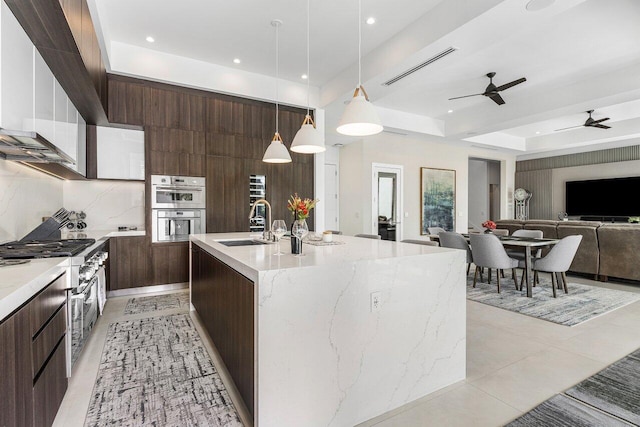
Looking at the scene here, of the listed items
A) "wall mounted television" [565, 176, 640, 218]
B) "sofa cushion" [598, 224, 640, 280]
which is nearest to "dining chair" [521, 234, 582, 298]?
"sofa cushion" [598, 224, 640, 280]

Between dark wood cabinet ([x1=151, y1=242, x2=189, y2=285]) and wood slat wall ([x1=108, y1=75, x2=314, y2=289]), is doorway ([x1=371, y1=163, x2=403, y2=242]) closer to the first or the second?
wood slat wall ([x1=108, y1=75, x2=314, y2=289])

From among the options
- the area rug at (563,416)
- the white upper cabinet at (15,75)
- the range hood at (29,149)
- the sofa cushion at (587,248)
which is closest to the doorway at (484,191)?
the sofa cushion at (587,248)

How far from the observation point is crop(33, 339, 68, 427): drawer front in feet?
4.63

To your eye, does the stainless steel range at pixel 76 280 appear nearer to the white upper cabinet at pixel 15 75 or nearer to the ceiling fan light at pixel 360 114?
the white upper cabinet at pixel 15 75

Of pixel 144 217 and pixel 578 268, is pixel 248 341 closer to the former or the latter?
pixel 144 217

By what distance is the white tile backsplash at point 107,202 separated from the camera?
438 centimetres

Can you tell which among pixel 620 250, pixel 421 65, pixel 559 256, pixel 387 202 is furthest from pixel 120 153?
pixel 620 250

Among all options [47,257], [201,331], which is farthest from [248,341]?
[201,331]

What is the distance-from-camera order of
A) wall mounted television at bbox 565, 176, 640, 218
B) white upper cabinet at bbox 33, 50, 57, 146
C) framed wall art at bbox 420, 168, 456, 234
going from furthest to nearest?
wall mounted television at bbox 565, 176, 640, 218 → framed wall art at bbox 420, 168, 456, 234 → white upper cabinet at bbox 33, 50, 57, 146

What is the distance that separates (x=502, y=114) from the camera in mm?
6020

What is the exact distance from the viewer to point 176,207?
4547 mm

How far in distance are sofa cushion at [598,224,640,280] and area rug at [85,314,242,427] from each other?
5894 millimetres

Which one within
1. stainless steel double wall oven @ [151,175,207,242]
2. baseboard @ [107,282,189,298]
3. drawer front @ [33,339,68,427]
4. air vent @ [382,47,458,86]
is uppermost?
air vent @ [382,47,458,86]

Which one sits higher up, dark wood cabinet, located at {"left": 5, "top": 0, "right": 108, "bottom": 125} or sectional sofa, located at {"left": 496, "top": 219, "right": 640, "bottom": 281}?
dark wood cabinet, located at {"left": 5, "top": 0, "right": 108, "bottom": 125}
